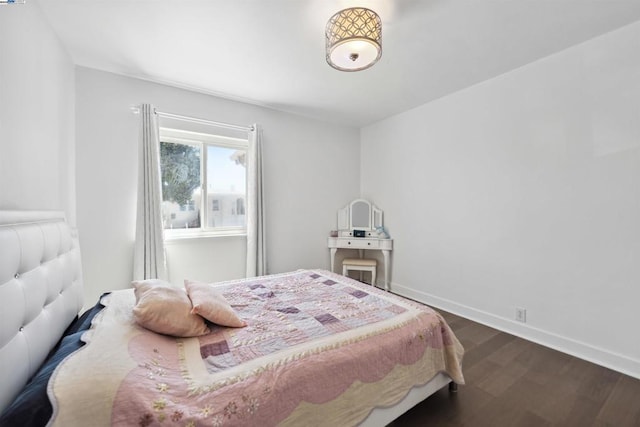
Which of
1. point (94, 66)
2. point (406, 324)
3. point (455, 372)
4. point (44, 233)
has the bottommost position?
point (455, 372)

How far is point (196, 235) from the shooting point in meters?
2.91

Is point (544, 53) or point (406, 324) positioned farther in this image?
point (544, 53)

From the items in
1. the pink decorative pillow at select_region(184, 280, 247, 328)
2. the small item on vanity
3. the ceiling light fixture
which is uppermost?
the ceiling light fixture

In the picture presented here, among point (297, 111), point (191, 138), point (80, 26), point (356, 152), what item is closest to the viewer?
point (80, 26)

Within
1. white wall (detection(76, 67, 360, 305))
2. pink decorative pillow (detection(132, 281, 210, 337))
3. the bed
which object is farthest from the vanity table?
pink decorative pillow (detection(132, 281, 210, 337))

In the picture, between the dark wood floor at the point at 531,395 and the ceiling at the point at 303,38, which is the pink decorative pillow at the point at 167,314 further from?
the ceiling at the point at 303,38

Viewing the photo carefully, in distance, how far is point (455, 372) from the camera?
61.5 inches

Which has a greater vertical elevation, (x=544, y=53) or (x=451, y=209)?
(x=544, y=53)

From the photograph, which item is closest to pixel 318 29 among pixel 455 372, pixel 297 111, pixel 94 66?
pixel 297 111

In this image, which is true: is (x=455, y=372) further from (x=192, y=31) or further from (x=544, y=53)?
(x=192, y=31)

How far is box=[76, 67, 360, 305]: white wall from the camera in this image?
2389 millimetres

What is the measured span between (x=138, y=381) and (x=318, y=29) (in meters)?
2.26

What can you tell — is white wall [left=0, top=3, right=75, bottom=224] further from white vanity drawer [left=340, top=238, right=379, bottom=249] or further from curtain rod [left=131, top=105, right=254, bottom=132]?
white vanity drawer [left=340, top=238, right=379, bottom=249]

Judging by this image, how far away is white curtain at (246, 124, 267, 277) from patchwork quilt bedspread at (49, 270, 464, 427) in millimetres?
1304
